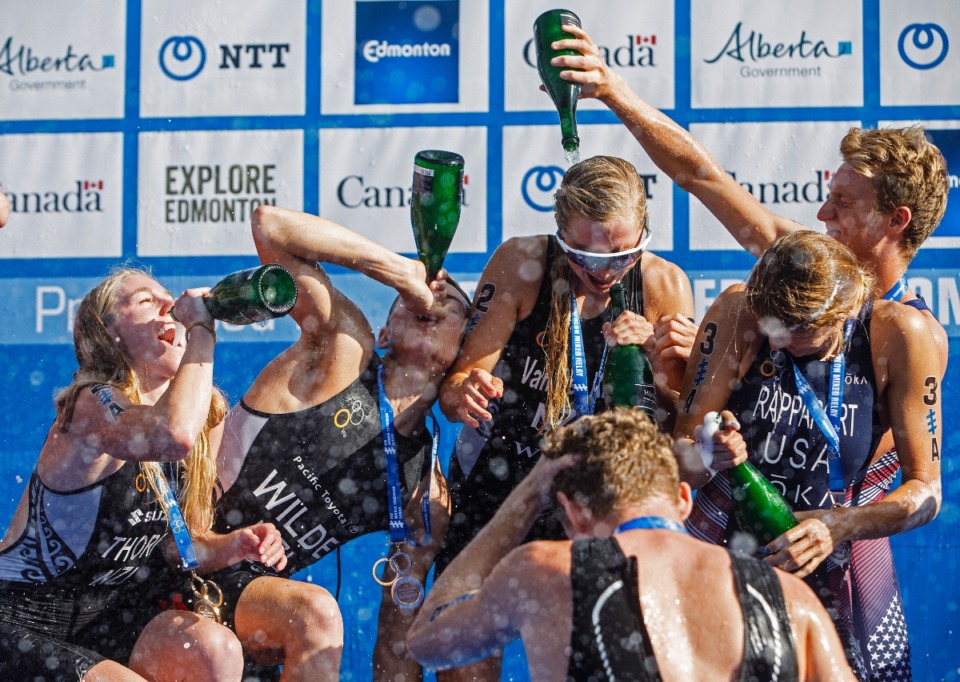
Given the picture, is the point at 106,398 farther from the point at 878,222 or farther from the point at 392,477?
the point at 878,222

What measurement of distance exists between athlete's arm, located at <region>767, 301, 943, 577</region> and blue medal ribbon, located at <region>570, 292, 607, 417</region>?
0.59m

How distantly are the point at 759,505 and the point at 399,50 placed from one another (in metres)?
2.52

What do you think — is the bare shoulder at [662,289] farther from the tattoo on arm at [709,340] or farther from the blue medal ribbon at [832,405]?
the blue medal ribbon at [832,405]

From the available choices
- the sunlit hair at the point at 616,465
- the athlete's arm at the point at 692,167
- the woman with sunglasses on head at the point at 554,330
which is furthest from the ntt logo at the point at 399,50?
the sunlit hair at the point at 616,465

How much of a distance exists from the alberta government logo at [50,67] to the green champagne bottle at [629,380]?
2.62m

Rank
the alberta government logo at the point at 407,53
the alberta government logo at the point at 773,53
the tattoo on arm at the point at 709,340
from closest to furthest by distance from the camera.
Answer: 1. the tattoo on arm at the point at 709,340
2. the alberta government logo at the point at 773,53
3. the alberta government logo at the point at 407,53

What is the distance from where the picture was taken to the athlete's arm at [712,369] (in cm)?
264

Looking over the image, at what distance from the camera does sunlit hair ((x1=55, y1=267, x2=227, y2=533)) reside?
9.15ft

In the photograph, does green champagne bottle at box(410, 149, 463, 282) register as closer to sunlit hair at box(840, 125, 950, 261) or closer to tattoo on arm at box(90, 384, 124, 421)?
tattoo on arm at box(90, 384, 124, 421)

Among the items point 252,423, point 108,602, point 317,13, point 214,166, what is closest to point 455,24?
point 317,13

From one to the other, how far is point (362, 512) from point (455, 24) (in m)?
2.17

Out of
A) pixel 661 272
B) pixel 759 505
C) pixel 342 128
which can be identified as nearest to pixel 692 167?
pixel 661 272

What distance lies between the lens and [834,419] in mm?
2623

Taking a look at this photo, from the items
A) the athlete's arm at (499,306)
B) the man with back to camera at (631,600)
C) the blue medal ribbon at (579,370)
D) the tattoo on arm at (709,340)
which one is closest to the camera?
the man with back to camera at (631,600)
